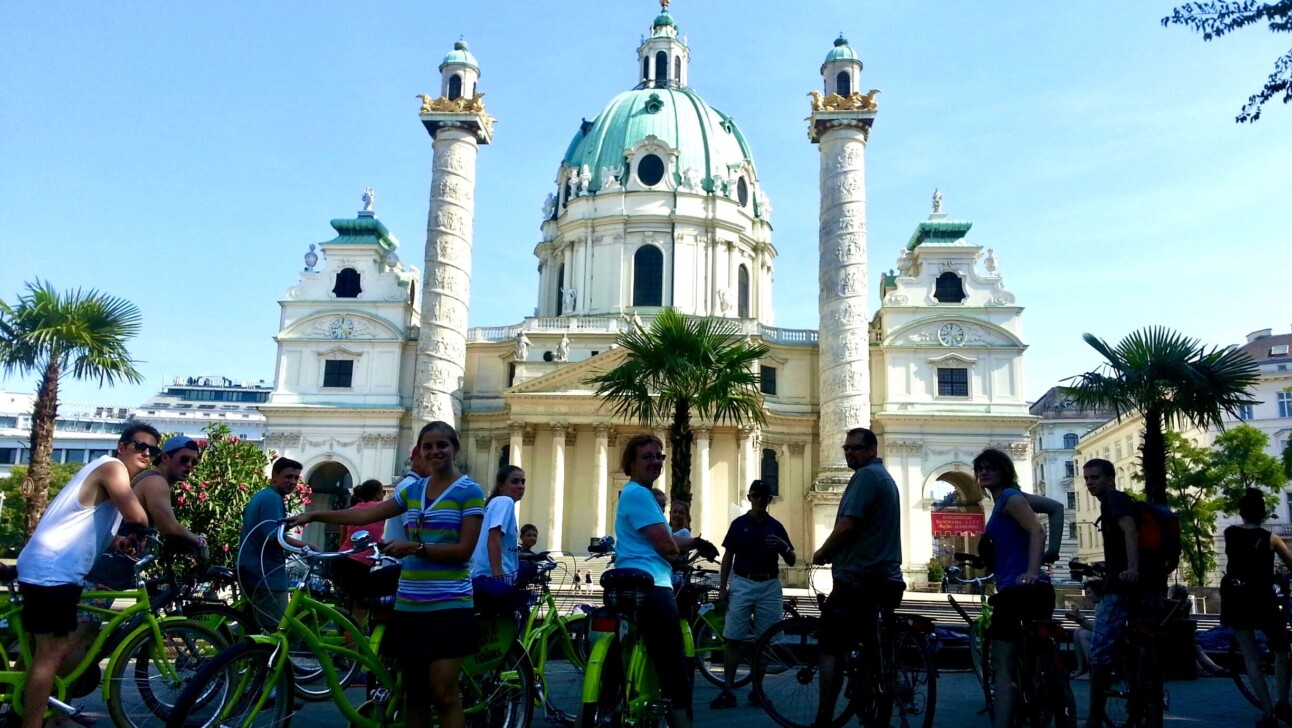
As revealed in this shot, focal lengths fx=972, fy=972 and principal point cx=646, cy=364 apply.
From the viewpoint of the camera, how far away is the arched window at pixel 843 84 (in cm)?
3884

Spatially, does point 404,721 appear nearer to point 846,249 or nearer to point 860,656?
point 860,656

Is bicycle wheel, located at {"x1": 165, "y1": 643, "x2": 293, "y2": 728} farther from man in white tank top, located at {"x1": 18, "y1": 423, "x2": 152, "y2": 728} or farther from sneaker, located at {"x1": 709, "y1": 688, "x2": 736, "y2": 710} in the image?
sneaker, located at {"x1": 709, "y1": 688, "x2": 736, "y2": 710}

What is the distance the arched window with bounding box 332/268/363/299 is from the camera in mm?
44906

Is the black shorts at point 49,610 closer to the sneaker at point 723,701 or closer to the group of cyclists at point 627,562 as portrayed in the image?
the group of cyclists at point 627,562

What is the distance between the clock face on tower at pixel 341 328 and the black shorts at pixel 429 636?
132 feet

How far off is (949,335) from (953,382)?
81.7 inches

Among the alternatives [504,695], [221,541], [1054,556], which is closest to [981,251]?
[221,541]

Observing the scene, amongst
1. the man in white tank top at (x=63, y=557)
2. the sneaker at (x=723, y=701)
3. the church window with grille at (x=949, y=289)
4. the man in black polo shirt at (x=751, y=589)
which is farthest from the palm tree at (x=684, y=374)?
the church window with grille at (x=949, y=289)

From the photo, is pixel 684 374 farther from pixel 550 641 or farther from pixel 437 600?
pixel 437 600

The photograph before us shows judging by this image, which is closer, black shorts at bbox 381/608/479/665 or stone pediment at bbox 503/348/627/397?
black shorts at bbox 381/608/479/665

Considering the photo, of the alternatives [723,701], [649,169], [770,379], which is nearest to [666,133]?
[649,169]

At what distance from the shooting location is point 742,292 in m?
51.9

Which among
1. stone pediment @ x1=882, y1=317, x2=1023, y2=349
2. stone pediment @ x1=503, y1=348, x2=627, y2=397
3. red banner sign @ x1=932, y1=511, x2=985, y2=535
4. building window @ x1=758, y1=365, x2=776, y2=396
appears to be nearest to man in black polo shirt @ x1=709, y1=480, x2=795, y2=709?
stone pediment @ x1=503, y1=348, x2=627, y2=397

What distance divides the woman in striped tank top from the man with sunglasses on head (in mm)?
1399
